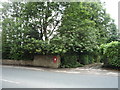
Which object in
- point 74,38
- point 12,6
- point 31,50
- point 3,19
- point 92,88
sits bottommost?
point 92,88

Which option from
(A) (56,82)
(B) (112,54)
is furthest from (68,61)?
(A) (56,82)

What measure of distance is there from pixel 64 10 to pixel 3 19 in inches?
262

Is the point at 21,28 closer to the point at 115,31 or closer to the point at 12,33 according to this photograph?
the point at 12,33

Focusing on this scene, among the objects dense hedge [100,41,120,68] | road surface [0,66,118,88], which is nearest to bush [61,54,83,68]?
dense hedge [100,41,120,68]

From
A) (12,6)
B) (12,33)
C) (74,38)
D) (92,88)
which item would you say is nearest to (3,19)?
(12,6)

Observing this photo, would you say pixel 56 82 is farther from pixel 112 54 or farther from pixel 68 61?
pixel 68 61

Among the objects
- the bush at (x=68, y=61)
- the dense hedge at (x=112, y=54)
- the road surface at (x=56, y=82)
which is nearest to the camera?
the road surface at (x=56, y=82)

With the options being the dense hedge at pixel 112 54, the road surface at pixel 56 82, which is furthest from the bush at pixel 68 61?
the road surface at pixel 56 82

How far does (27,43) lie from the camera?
537 inches

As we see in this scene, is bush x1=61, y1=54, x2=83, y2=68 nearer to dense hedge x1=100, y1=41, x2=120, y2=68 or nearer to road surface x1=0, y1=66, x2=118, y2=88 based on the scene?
dense hedge x1=100, y1=41, x2=120, y2=68

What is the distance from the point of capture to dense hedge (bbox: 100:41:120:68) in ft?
39.2

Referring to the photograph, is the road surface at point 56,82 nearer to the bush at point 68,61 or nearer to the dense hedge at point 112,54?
the dense hedge at point 112,54

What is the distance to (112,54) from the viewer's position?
1223 centimetres

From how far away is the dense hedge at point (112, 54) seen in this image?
470 inches
